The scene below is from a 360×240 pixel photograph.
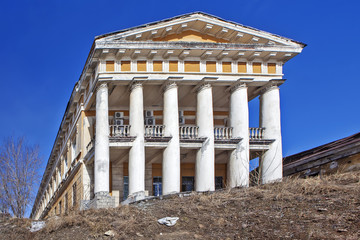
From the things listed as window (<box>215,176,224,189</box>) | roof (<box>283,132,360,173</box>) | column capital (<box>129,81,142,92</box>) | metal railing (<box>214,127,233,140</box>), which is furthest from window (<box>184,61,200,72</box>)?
roof (<box>283,132,360,173</box>)

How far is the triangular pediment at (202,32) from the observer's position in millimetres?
35750

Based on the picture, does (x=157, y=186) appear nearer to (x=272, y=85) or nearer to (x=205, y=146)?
(x=205, y=146)

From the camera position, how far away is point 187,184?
4009 centimetres

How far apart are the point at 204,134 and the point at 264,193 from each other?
1176 cm

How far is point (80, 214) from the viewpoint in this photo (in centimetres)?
2414

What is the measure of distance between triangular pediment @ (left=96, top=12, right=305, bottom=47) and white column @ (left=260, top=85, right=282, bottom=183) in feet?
9.78

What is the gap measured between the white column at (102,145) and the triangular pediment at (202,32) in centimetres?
362

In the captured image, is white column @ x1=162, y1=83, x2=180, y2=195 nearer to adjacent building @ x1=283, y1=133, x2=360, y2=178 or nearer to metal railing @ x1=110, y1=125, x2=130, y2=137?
metal railing @ x1=110, y1=125, x2=130, y2=137

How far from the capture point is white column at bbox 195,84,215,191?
3522 cm

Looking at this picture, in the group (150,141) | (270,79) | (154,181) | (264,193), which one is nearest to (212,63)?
(270,79)

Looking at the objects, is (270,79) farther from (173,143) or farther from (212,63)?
(173,143)

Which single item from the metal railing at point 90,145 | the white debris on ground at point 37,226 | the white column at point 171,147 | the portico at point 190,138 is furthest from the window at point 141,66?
the white debris on ground at point 37,226

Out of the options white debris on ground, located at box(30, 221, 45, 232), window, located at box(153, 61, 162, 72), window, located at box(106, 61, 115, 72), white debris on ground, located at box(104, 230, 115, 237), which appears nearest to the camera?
white debris on ground, located at box(104, 230, 115, 237)

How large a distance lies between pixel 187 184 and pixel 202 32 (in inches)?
384
